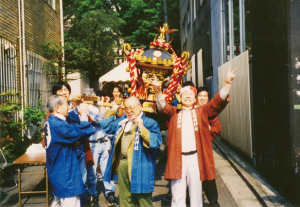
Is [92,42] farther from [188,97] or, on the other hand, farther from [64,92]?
[188,97]

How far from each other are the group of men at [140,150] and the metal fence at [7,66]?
17.5 feet

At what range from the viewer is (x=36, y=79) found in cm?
1141

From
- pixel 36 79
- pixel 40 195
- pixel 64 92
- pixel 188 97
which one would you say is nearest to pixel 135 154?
pixel 188 97

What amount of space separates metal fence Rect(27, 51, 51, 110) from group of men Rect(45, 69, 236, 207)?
7205mm

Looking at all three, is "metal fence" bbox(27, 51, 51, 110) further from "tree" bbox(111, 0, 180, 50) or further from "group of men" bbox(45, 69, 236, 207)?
"tree" bbox(111, 0, 180, 50)

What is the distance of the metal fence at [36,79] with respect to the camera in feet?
34.8

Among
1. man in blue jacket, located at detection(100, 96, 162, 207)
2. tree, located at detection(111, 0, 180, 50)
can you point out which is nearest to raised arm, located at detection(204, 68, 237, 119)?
man in blue jacket, located at detection(100, 96, 162, 207)

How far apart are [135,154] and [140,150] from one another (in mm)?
87

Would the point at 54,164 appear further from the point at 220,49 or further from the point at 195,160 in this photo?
the point at 220,49

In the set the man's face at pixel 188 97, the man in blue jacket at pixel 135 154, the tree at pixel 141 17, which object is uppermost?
the tree at pixel 141 17

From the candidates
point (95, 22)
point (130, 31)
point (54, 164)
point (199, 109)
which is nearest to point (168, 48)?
point (199, 109)

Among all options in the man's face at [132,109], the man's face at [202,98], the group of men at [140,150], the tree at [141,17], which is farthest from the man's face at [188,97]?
the tree at [141,17]

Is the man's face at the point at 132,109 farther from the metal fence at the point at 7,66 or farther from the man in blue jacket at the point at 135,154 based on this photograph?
the metal fence at the point at 7,66

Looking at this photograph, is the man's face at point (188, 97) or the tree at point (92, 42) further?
the tree at point (92, 42)
